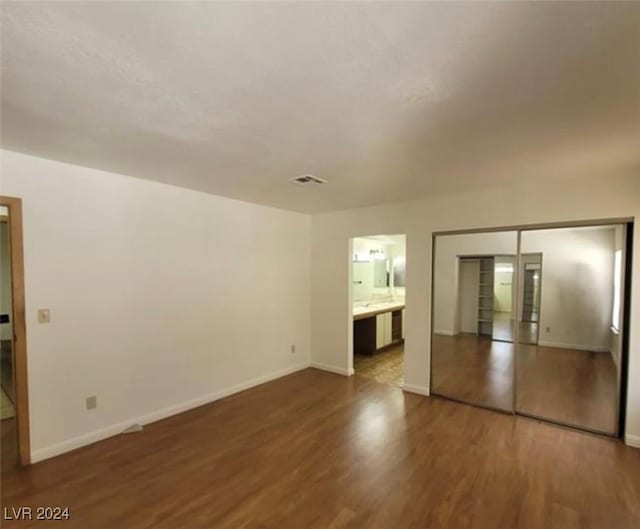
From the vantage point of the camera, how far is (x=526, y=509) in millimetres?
2148

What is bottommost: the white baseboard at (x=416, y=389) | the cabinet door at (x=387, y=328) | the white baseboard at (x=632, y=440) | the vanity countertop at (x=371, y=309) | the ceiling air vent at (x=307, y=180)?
the white baseboard at (x=416, y=389)

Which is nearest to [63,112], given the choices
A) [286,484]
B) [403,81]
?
[403,81]

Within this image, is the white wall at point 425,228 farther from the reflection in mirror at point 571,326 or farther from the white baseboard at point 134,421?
the white baseboard at point 134,421

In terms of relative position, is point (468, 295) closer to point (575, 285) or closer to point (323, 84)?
point (575, 285)

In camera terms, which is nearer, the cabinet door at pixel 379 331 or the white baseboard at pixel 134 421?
the white baseboard at pixel 134 421

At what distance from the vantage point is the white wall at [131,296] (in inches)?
106

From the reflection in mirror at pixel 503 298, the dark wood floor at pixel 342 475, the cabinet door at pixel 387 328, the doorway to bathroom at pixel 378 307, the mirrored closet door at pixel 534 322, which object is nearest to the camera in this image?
the dark wood floor at pixel 342 475

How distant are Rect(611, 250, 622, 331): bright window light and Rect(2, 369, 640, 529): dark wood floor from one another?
3.72 ft

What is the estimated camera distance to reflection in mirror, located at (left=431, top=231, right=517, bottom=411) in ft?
12.6

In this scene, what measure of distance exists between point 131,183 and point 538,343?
4.88 metres

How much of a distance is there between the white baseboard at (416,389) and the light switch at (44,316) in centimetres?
398

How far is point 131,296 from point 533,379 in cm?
471

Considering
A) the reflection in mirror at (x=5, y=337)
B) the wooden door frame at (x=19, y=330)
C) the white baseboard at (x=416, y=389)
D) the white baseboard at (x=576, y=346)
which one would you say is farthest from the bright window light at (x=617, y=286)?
the reflection in mirror at (x=5, y=337)

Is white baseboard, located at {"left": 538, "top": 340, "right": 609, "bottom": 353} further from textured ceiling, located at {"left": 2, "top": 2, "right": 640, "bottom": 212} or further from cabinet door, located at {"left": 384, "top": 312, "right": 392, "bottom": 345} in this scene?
cabinet door, located at {"left": 384, "top": 312, "right": 392, "bottom": 345}
